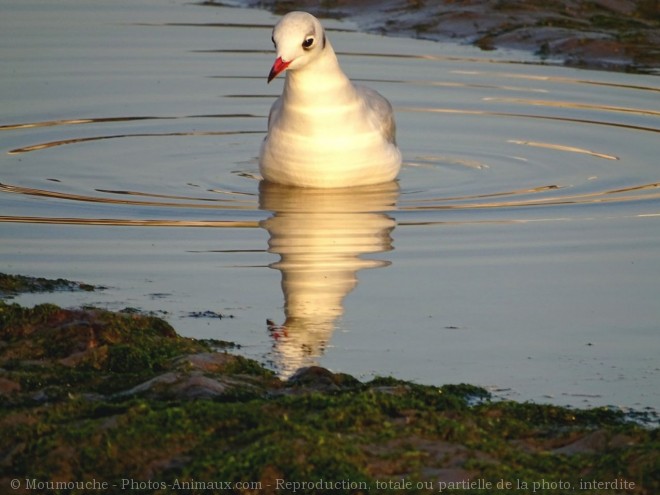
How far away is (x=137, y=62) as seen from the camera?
15562 millimetres

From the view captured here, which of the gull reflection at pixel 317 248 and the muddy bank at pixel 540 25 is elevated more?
the muddy bank at pixel 540 25

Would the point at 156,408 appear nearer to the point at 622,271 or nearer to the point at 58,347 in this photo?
the point at 58,347

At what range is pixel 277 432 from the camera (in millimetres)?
5078

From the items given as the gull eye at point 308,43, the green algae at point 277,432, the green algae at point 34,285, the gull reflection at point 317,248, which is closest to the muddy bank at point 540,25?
the gull reflection at point 317,248

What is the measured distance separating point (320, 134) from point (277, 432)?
17.8 feet

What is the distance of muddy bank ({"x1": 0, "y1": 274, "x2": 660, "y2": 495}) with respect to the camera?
16.1 ft

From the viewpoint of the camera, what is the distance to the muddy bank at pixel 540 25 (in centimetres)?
1593

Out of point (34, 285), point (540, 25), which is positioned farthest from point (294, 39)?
point (540, 25)

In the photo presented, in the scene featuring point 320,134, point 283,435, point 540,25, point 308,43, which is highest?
point 308,43

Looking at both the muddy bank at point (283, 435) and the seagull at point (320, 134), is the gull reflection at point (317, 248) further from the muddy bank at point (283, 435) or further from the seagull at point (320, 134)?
the muddy bank at point (283, 435)

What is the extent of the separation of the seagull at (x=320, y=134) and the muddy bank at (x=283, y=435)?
4.25 metres

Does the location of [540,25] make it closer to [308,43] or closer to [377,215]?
[308,43]

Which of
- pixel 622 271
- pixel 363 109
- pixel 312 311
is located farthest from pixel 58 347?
pixel 363 109

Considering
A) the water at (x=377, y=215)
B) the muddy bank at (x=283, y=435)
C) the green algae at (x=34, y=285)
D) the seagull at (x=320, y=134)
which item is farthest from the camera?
the seagull at (x=320, y=134)
